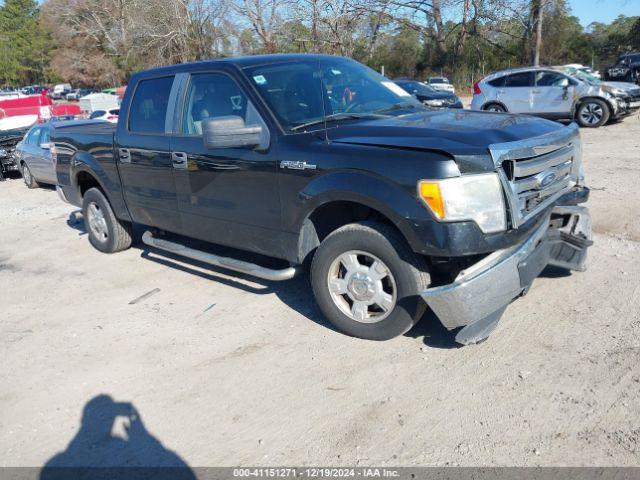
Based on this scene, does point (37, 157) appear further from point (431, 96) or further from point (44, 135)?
point (431, 96)

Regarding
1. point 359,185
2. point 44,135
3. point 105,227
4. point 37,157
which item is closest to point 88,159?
point 105,227

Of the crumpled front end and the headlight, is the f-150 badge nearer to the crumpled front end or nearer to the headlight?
the headlight

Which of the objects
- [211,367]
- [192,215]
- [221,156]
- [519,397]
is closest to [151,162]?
[192,215]

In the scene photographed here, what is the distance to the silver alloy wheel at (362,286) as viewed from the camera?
13.5 feet

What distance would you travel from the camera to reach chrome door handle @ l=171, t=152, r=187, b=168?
5227 mm

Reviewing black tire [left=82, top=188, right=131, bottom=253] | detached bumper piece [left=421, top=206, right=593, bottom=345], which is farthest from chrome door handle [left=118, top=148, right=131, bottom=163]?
detached bumper piece [left=421, top=206, right=593, bottom=345]

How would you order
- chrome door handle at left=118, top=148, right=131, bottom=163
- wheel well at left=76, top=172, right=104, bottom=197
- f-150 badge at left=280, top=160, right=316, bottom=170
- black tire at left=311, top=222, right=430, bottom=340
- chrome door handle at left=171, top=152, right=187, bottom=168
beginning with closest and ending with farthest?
black tire at left=311, top=222, right=430, bottom=340 → f-150 badge at left=280, top=160, right=316, bottom=170 → chrome door handle at left=171, top=152, right=187, bottom=168 → chrome door handle at left=118, top=148, right=131, bottom=163 → wheel well at left=76, top=172, right=104, bottom=197

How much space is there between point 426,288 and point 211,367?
1615 mm

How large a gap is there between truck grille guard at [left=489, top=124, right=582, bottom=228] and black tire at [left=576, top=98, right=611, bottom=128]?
12.5 meters

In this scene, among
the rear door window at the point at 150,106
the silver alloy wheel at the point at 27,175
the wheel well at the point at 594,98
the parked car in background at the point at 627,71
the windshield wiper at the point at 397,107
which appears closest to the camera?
the windshield wiper at the point at 397,107

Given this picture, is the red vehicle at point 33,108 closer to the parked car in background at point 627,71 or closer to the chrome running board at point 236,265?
the chrome running board at point 236,265

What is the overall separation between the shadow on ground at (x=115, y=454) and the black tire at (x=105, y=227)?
354cm

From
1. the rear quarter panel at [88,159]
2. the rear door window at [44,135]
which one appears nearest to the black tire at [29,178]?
the rear door window at [44,135]

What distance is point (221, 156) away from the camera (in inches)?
192
